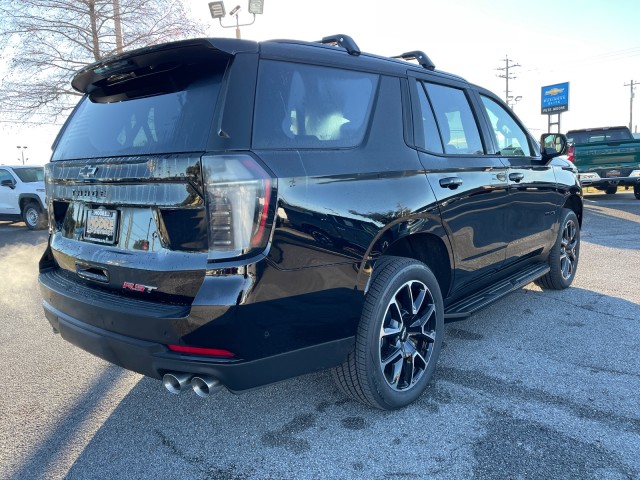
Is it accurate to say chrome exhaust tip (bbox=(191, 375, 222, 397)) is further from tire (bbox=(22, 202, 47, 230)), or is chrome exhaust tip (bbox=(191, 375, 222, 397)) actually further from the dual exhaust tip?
tire (bbox=(22, 202, 47, 230))

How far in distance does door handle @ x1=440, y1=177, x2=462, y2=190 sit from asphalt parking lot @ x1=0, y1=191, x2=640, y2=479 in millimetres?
1197

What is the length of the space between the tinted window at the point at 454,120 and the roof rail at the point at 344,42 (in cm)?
66

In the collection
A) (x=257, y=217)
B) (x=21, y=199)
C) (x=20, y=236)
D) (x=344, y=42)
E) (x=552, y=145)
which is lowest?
(x=20, y=236)

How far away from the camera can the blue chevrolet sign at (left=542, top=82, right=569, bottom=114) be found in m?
45.4

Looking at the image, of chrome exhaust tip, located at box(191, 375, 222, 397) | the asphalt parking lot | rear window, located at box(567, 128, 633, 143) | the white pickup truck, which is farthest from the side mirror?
rear window, located at box(567, 128, 633, 143)

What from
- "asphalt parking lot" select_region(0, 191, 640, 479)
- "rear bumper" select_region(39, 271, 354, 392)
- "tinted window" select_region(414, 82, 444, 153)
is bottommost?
"asphalt parking lot" select_region(0, 191, 640, 479)

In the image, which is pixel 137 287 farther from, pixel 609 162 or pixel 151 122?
pixel 609 162

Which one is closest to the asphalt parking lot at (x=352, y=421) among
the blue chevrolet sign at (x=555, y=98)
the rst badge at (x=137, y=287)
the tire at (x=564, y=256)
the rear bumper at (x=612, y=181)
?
the rst badge at (x=137, y=287)

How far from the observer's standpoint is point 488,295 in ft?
11.8

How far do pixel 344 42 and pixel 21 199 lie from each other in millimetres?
12298

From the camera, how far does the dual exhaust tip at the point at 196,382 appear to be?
206 centimetres

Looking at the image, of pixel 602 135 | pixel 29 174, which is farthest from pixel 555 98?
pixel 29 174

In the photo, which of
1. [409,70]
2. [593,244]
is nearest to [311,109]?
[409,70]

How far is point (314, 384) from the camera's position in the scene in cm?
306
